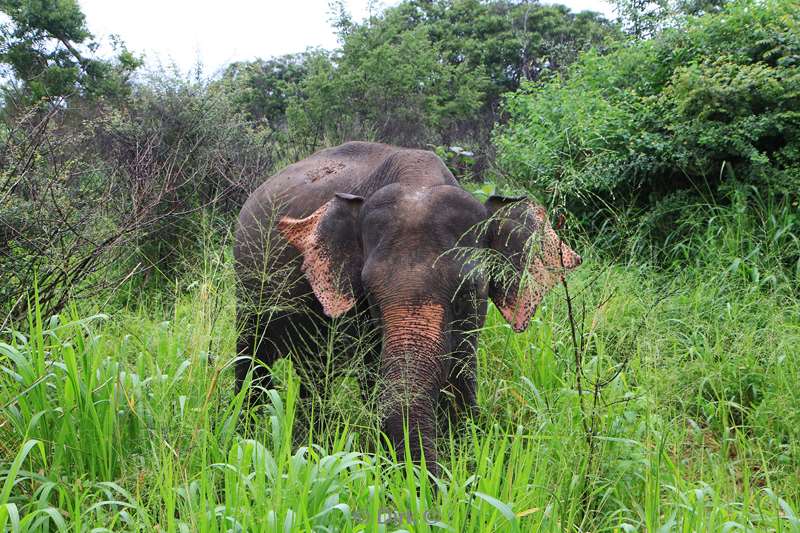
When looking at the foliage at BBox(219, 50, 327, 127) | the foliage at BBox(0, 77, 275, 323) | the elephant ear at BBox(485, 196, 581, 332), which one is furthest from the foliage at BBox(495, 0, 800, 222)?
the foliage at BBox(219, 50, 327, 127)

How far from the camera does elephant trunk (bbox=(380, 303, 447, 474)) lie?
11.0ft

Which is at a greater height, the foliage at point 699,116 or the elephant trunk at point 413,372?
the foliage at point 699,116

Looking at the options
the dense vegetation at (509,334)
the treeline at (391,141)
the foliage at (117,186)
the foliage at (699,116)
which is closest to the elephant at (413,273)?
the dense vegetation at (509,334)

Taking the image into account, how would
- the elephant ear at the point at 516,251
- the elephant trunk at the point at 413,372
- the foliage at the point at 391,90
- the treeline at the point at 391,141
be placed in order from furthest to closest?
the foliage at the point at 391,90
the treeline at the point at 391,141
the elephant ear at the point at 516,251
the elephant trunk at the point at 413,372

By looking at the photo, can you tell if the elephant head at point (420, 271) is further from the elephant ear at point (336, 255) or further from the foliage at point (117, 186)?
the foliage at point (117, 186)

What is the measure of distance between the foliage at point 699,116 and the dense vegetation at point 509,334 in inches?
1.1

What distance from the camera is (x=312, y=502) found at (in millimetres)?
2643

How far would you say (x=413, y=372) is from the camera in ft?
11.5

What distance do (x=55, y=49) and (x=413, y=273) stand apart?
65.9 feet

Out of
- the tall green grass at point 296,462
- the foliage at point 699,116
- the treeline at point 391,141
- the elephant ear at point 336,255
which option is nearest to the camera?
the tall green grass at point 296,462

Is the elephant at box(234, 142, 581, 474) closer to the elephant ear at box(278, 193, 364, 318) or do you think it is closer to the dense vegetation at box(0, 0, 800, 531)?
the elephant ear at box(278, 193, 364, 318)

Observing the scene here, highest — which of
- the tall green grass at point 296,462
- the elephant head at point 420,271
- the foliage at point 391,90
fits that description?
the foliage at point 391,90

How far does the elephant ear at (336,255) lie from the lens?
416cm

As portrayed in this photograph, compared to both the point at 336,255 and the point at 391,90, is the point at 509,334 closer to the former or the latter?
the point at 336,255
